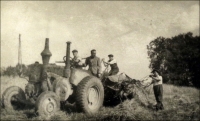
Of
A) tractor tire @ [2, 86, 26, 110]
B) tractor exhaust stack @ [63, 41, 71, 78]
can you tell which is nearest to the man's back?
tractor exhaust stack @ [63, 41, 71, 78]

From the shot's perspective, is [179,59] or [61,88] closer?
[61,88]

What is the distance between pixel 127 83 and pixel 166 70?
18.5 metres

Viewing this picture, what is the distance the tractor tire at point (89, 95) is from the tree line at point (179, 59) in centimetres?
1704

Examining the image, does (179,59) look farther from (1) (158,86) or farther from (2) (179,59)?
(1) (158,86)

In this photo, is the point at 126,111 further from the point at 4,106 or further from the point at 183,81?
the point at 183,81

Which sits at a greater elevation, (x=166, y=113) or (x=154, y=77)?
(x=154, y=77)

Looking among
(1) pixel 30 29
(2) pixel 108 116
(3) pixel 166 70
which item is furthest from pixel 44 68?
(3) pixel 166 70

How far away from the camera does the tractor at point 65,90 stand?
6098 mm

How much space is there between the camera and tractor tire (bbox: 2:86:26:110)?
713 centimetres

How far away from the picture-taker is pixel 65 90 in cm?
650

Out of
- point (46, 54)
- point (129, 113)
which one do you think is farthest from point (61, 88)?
point (129, 113)

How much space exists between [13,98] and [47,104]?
7.33 feet

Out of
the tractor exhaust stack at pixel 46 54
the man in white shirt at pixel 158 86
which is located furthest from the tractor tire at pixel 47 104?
the man in white shirt at pixel 158 86

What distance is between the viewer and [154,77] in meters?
A: 7.76
